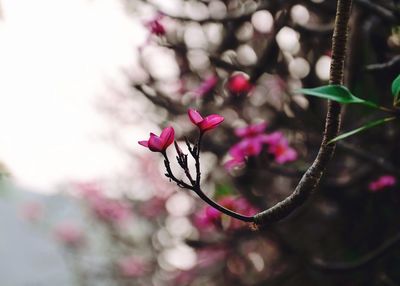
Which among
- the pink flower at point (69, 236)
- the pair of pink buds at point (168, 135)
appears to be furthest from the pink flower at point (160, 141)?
the pink flower at point (69, 236)

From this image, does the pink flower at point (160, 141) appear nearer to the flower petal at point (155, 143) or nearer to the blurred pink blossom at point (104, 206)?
the flower petal at point (155, 143)

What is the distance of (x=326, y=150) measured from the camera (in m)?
0.64

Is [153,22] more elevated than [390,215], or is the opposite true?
[153,22]

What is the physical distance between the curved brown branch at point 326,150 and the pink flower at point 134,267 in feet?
12.0

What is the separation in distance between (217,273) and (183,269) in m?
0.66

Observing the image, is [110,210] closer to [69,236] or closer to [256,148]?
[69,236]

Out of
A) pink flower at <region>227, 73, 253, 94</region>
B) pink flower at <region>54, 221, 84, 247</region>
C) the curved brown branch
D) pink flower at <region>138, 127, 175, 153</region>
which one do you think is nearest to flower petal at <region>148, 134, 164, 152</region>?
pink flower at <region>138, 127, 175, 153</region>

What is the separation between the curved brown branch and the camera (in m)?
0.63

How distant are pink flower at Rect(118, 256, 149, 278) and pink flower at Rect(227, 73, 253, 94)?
9.13 feet

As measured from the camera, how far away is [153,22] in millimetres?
1627

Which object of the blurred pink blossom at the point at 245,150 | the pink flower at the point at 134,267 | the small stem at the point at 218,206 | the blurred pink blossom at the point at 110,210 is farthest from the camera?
the blurred pink blossom at the point at 110,210

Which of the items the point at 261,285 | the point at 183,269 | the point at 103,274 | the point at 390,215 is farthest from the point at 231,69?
the point at 103,274

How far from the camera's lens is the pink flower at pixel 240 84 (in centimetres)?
169

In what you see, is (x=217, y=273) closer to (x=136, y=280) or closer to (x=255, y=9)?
(x=136, y=280)
